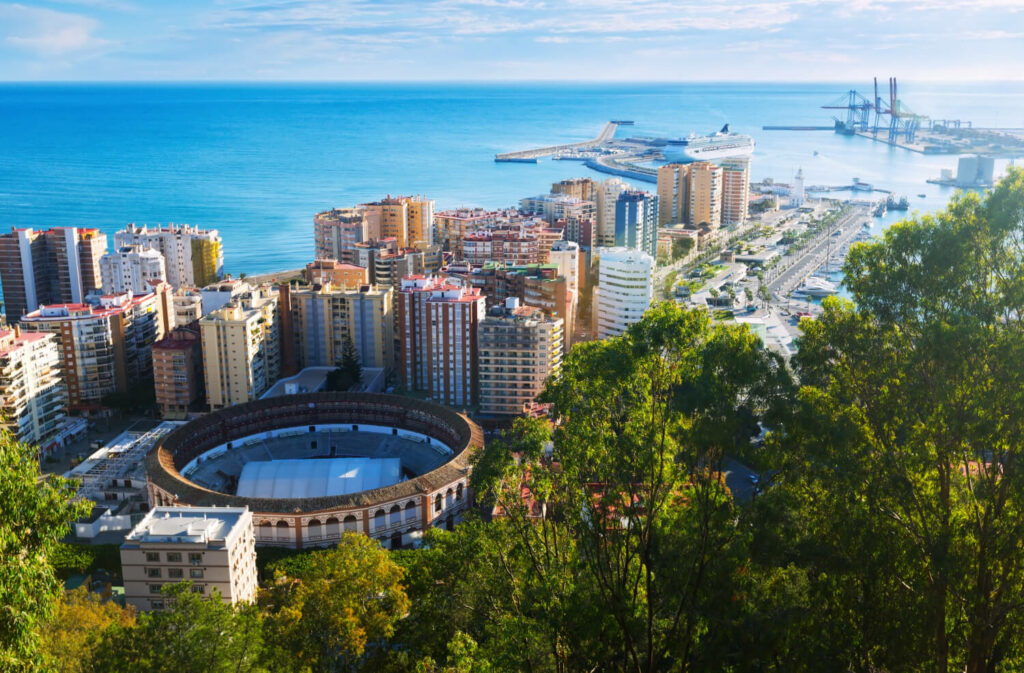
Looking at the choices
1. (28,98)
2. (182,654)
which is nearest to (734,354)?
(182,654)

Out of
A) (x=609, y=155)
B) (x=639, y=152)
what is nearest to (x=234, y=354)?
(x=609, y=155)

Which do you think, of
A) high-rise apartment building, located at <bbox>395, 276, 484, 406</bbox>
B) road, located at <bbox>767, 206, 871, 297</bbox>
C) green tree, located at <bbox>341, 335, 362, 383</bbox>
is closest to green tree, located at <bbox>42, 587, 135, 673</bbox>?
high-rise apartment building, located at <bbox>395, 276, 484, 406</bbox>

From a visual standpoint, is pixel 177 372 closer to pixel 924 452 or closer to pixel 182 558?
pixel 182 558

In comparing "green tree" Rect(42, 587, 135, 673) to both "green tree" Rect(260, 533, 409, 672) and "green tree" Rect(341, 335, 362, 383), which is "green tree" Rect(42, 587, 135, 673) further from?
"green tree" Rect(341, 335, 362, 383)

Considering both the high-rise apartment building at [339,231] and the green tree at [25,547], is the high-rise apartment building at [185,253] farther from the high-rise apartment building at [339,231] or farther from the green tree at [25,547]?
the green tree at [25,547]

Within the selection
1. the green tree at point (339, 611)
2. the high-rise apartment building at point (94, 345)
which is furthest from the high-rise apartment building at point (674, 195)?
the green tree at point (339, 611)
